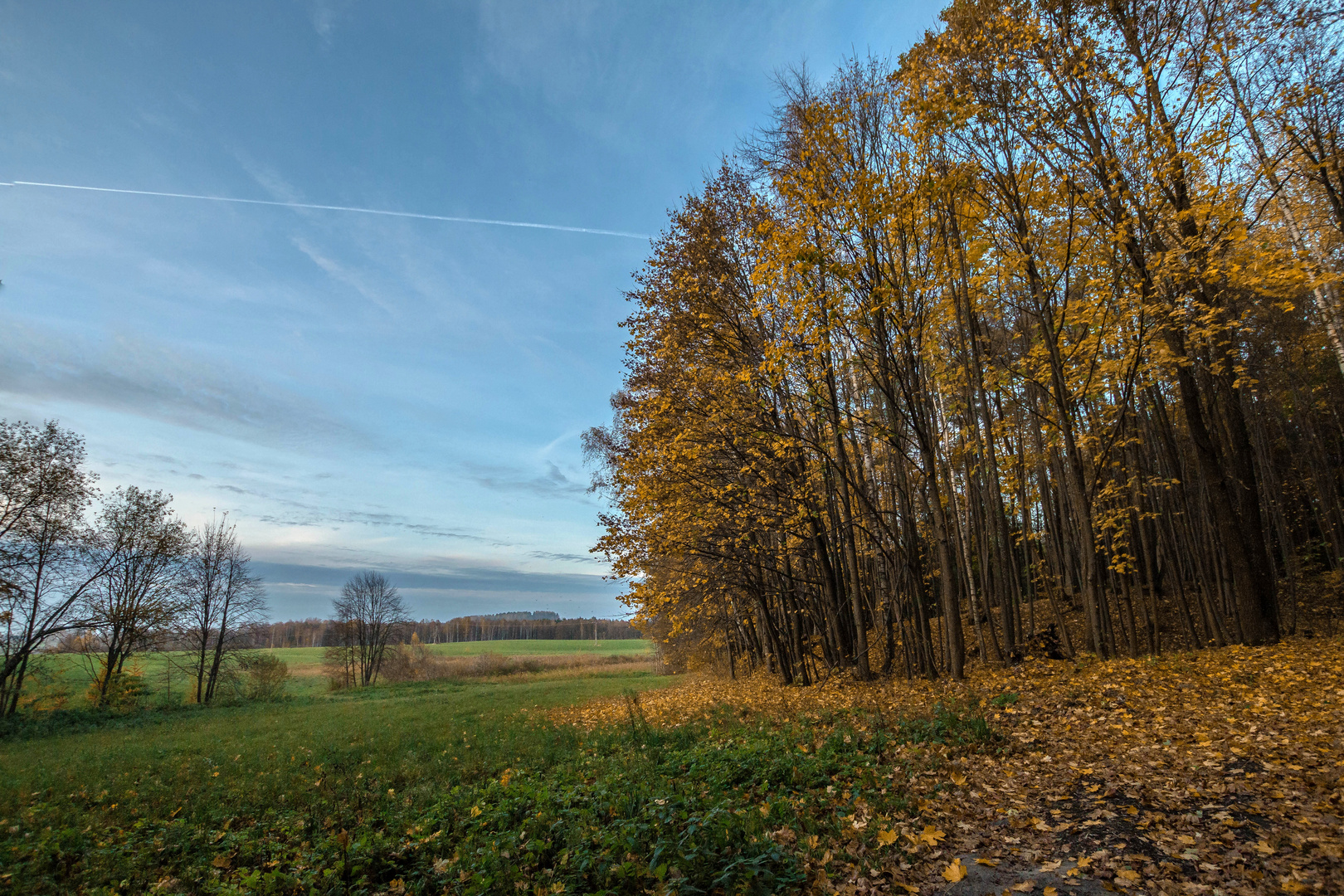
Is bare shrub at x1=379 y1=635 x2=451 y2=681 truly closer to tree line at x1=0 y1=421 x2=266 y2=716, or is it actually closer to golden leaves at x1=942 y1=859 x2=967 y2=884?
tree line at x1=0 y1=421 x2=266 y2=716

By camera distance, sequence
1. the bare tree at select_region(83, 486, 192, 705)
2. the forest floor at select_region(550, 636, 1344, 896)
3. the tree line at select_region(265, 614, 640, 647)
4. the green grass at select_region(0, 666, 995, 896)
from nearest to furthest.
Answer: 1. the forest floor at select_region(550, 636, 1344, 896)
2. the green grass at select_region(0, 666, 995, 896)
3. the bare tree at select_region(83, 486, 192, 705)
4. the tree line at select_region(265, 614, 640, 647)

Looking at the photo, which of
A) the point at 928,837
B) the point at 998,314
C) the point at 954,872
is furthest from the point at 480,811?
the point at 998,314

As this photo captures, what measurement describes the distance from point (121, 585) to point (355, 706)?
1095cm

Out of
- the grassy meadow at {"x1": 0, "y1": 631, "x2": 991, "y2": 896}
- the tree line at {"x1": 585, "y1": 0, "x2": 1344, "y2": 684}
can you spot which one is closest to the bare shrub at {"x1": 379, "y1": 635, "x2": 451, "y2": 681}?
the grassy meadow at {"x1": 0, "y1": 631, "x2": 991, "y2": 896}

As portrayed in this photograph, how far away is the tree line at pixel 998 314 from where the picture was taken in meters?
9.77

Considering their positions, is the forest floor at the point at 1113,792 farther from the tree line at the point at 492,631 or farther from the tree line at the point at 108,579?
the tree line at the point at 492,631

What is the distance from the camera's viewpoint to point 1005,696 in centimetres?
769

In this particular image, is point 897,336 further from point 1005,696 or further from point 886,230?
point 1005,696

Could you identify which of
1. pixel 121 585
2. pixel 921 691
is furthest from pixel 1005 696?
pixel 121 585

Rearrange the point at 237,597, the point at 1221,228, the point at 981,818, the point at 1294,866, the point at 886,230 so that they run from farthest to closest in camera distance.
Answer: the point at 237,597 < the point at 886,230 < the point at 1221,228 < the point at 981,818 < the point at 1294,866

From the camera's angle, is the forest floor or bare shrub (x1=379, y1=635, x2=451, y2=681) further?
bare shrub (x1=379, y1=635, x2=451, y2=681)

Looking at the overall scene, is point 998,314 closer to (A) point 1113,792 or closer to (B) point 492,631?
(A) point 1113,792

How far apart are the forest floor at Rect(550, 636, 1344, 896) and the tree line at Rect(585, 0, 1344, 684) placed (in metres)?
3.03

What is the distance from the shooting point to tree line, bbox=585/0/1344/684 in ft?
32.0
